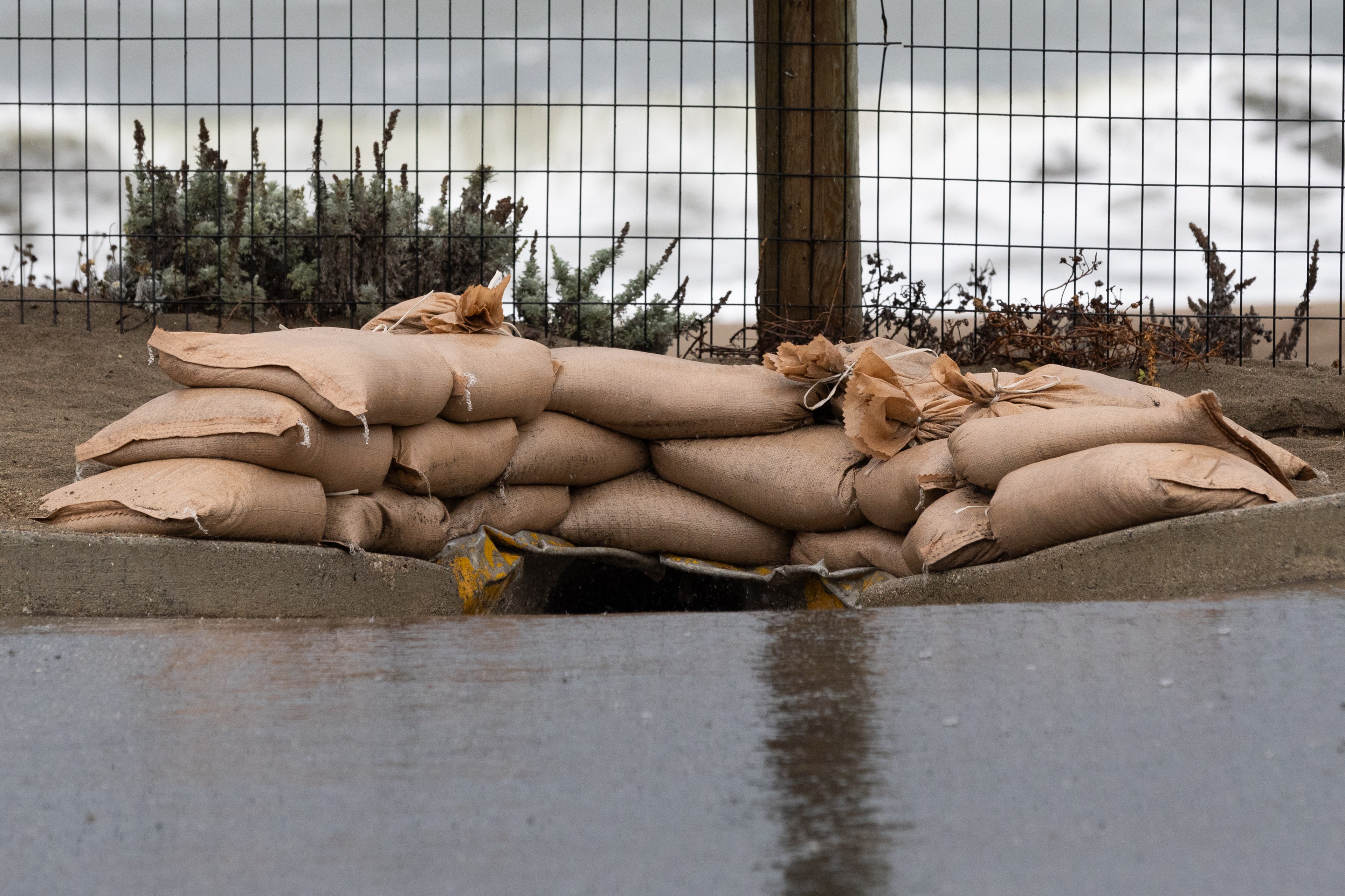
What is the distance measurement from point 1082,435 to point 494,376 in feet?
4.62

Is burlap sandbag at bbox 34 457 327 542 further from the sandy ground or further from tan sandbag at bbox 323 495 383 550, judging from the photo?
the sandy ground

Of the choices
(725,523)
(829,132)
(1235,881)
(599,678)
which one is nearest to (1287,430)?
(829,132)

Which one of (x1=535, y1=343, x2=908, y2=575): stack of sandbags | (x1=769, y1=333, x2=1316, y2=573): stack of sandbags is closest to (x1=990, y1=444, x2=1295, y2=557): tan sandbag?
(x1=769, y1=333, x2=1316, y2=573): stack of sandbags

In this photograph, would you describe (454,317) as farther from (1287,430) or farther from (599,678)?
(1287,430)

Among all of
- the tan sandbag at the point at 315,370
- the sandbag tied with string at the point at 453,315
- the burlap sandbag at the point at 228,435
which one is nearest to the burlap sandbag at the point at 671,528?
the sandbag tied with string at the point at 453,315

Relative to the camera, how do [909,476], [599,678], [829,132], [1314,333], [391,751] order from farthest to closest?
[1314,333]
[829,132]
[909,476]
[599,678]
[391,751]

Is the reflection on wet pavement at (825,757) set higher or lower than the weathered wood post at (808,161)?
lower

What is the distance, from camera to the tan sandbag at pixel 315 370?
2.74 metres

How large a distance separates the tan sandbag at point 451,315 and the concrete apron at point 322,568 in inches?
36.3

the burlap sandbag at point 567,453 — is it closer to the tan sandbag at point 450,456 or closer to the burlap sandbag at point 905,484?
the tan sandbag at point 450,456

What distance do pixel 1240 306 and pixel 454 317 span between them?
3882 mm

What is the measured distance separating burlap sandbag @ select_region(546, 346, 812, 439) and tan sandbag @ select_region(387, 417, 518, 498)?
221 millimetres

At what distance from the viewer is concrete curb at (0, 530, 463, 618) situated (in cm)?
243

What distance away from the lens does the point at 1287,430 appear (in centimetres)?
468
